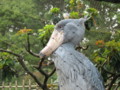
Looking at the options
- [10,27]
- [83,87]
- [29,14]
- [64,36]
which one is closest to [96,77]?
[83,87]

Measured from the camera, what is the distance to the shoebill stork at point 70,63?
2369 millimetres

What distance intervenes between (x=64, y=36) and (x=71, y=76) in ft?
1.29

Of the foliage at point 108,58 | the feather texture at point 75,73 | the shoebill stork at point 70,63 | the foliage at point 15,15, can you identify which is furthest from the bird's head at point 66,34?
the foliage at point 15,15

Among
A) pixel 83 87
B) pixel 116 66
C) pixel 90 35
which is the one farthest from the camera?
pixel 90 35

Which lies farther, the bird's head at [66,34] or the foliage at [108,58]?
the foliage at [108,58]

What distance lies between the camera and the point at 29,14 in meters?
10.6

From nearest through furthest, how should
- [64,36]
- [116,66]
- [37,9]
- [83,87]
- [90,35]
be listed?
[83,87] < [64,36] < [116,66] < [90,35] < [37,9]

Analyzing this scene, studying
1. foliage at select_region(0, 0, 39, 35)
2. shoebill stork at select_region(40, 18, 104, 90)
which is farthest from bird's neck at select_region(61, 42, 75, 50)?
foliage at select_region(0, 0, 39, 35)

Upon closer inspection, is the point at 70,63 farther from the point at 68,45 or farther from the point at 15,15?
the point at 15,15

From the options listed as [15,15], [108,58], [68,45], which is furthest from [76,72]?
[15,15]

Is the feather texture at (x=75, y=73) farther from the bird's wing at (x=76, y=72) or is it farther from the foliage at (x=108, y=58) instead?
the foliage at (x=108, y=58)

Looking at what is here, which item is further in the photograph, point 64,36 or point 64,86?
point 64,36

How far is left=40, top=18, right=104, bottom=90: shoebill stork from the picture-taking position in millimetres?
2369

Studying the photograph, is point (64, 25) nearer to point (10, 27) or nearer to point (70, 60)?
point (70, 60)
